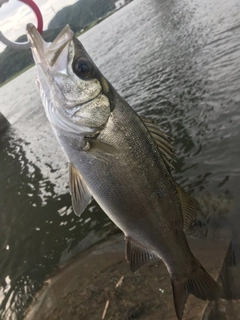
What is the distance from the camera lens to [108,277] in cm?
713

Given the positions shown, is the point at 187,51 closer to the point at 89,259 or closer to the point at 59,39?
the point at 89,259

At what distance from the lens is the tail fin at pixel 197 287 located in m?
3.79

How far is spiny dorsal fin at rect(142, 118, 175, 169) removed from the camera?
3521 mm

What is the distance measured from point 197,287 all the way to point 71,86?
8.77 feet

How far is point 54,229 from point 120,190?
327 inches

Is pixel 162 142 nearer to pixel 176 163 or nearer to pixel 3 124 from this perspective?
pixel 176 163

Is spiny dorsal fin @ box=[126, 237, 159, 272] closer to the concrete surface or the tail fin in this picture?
the tail fin

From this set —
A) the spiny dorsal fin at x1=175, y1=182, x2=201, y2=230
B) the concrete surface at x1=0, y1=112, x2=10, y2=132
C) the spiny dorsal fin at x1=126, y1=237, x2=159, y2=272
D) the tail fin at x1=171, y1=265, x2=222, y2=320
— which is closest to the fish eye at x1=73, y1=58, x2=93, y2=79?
the spiny dorsal fin at x1=175, y1=182, x2=201, y2=230

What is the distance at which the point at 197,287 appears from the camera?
3.81 meters

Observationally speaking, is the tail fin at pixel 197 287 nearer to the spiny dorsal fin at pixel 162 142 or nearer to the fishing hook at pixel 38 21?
the spiny dorsal fin at pixel 162 142

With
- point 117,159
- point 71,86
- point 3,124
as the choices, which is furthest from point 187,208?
point 3,124

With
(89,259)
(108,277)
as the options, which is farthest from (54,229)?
(108,277)

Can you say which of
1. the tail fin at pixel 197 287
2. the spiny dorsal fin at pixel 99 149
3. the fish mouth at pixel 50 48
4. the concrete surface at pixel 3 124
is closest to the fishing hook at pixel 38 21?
the fish mouth at pixel 50 48

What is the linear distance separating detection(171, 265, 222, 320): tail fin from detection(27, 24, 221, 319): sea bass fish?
11 mm
